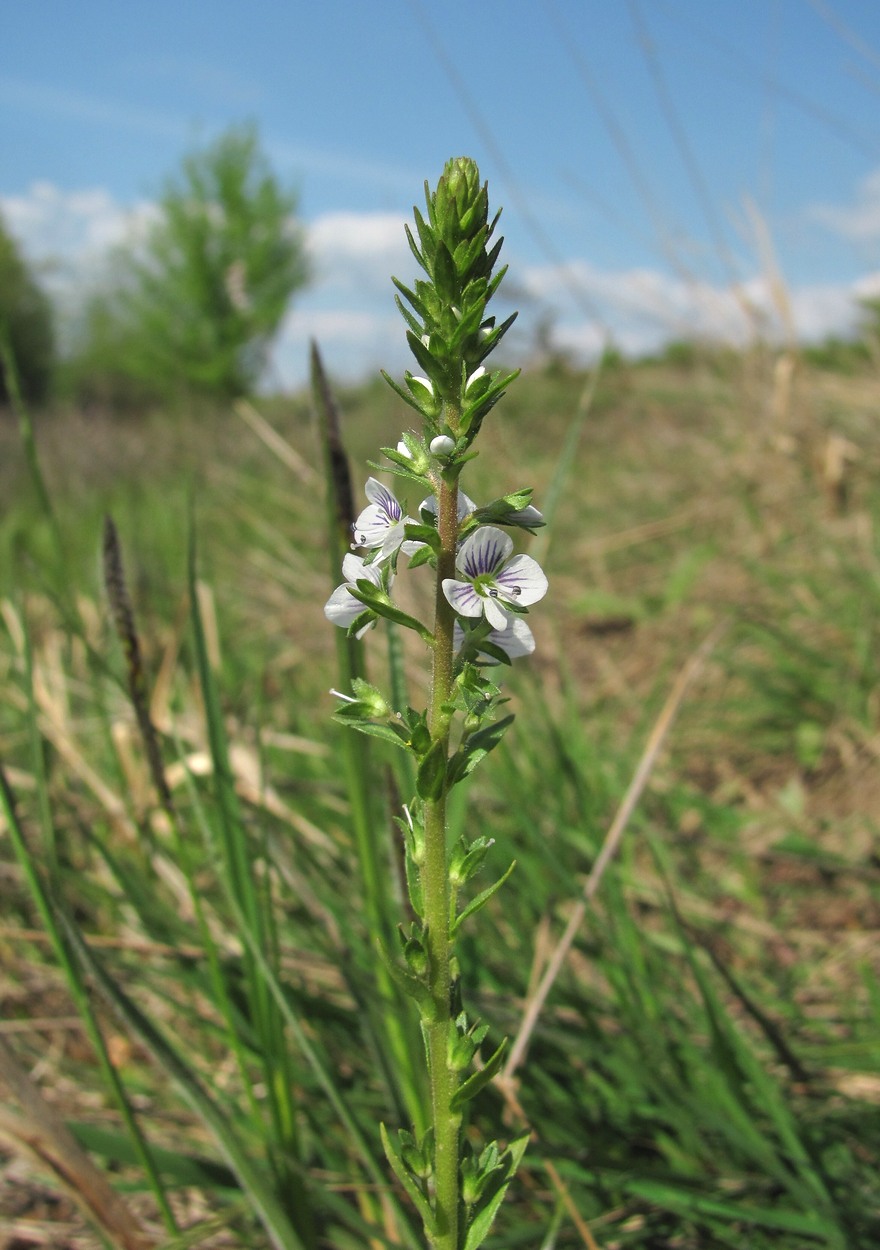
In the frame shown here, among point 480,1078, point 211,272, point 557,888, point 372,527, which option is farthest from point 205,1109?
point 211,272

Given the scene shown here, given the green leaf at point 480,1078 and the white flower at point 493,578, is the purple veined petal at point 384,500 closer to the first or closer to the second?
the white flower at point 493,578

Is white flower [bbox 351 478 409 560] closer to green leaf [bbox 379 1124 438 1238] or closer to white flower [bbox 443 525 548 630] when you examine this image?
white flower [bbox 443 525 548 630]

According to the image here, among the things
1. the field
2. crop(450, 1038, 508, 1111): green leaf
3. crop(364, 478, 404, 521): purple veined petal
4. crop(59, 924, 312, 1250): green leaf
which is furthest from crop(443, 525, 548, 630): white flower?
crop(59, 924, 312, 1250): green leaf

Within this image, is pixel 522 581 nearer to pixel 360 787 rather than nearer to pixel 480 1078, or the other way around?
pixel 480 1078

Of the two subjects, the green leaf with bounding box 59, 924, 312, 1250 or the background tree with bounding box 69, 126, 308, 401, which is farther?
the background tree with bounding box 69, 126, 308, 401

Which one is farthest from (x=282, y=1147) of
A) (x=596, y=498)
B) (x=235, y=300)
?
(x=596, y=498)

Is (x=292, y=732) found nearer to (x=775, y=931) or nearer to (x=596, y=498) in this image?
(x=775, y=931)
